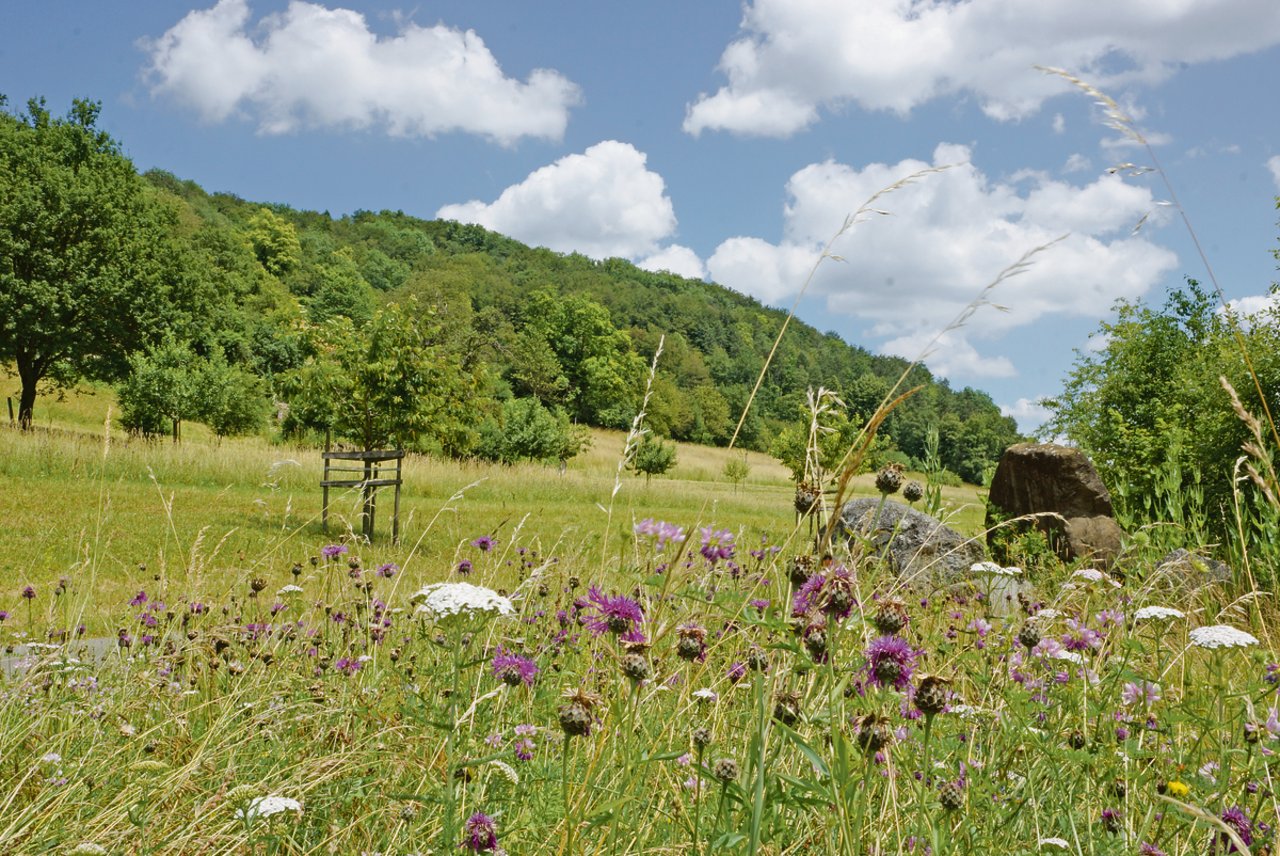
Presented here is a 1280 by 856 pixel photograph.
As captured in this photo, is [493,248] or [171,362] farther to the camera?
[493,248]

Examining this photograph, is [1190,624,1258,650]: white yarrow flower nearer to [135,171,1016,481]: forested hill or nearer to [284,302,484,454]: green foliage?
[284,302,484,454]: green foliage

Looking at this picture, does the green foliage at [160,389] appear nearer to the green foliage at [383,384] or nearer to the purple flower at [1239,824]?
the green foliage at [383,384]

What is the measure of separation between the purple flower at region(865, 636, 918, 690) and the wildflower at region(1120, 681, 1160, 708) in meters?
1.10

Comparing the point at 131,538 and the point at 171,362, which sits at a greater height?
the point at 171,362

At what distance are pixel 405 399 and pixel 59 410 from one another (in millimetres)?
29384

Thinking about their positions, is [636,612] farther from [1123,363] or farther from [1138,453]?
[1123,363]

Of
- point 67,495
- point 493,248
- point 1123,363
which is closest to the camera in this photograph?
point 67,495

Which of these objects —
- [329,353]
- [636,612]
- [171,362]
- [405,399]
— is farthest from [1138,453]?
[171,362]

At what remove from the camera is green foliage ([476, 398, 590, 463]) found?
3397 cm

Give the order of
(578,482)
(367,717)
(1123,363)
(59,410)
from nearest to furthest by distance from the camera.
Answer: (367,717)
(578,482)
(1123,363)
(59,410)

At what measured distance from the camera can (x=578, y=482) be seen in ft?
72.0

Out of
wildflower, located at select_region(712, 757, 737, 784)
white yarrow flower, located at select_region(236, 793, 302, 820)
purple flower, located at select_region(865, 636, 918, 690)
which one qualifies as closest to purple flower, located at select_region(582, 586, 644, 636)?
wildflower, located at select_region(712, 757, 737, 784)

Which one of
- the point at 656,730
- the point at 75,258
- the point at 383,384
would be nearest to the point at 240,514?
the point at 383,384

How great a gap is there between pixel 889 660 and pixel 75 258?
2953 cm
